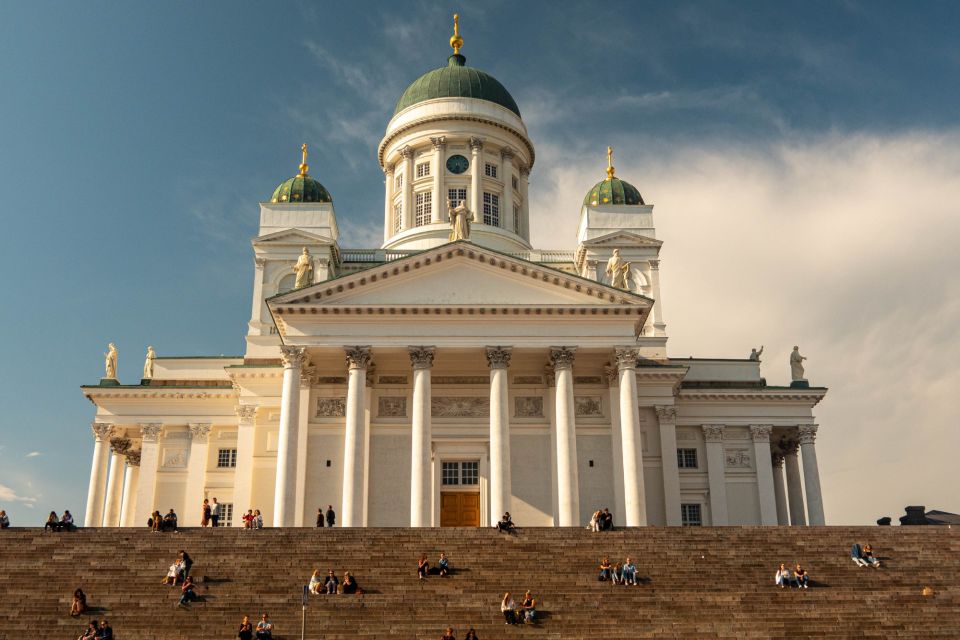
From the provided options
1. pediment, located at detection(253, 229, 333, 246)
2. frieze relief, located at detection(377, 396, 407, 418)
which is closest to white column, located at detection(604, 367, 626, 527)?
frieze relief, located at detection(377, 396, 407, 418)

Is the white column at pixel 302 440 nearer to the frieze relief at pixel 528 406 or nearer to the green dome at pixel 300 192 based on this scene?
the frieze relief at pixel 528 406

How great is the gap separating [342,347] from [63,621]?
15.6 meters

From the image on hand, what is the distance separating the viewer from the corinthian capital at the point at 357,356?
37.7 meters

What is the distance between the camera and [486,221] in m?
54.9

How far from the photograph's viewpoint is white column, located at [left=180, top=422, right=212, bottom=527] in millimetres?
45812

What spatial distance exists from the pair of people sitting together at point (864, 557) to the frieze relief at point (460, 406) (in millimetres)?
15691

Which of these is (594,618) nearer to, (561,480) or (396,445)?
(561,480)

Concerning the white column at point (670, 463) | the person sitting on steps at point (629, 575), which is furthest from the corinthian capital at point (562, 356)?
the person sitting on steps at point (629, 575)

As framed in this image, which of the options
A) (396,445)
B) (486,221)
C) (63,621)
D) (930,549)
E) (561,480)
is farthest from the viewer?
(486,221)

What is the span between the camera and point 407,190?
182ft

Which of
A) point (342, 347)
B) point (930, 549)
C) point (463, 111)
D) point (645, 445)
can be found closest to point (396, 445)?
point (342, 347)

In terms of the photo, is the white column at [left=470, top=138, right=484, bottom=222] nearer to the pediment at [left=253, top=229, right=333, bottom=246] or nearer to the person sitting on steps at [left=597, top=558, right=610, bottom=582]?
the pediment at [left=253, top=229, right=333, bottom=246]

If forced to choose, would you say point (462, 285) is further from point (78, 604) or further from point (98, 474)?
point (98, 474)

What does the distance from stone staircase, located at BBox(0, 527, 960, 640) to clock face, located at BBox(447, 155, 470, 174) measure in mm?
28433
